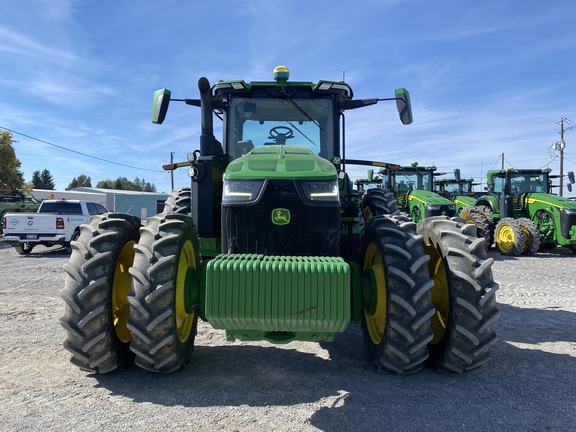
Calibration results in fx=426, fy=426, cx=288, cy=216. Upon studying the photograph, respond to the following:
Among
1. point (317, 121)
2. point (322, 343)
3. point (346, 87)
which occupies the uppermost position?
point (346, 87)

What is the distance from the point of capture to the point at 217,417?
9.34 ft

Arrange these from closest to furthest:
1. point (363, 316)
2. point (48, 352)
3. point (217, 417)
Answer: point (217, 417) → point (363, 316) → point (48, 352)

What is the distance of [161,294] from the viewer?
3168mm

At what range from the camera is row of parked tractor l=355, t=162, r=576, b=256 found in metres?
13.0

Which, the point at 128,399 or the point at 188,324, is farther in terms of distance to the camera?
the point at 188,324

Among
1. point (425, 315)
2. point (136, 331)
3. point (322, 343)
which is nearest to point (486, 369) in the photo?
point (425, 315)

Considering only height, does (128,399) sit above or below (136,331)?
below

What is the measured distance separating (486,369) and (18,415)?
12.0 feet

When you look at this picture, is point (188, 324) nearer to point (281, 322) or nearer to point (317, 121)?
point (281, 322)

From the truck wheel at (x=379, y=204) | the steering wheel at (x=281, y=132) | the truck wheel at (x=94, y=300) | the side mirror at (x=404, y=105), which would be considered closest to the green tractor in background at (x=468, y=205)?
the truck wheel at (x=379, y=204)

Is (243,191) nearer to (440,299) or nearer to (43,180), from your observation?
(440,299)

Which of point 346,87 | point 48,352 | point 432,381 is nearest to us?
point 432,381

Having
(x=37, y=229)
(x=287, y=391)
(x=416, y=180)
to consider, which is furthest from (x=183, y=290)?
(x=416, y=180)

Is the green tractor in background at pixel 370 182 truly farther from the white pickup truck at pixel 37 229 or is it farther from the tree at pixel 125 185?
the tree at pixel 125 185
